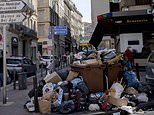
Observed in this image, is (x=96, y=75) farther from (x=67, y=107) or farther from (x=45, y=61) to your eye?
Answer: (x=45, y=61)

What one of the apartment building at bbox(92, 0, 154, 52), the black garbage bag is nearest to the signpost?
the black garbage bag

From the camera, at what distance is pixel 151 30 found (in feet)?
98.5

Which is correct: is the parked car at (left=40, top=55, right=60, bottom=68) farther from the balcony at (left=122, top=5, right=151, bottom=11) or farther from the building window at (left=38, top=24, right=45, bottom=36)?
the building window at (left=38, top=24, right=45, bottom=36)

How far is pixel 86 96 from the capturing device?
1164 cm

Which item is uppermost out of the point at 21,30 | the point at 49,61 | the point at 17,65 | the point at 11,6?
the point at 21,30

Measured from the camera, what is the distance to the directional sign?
13.0 meters

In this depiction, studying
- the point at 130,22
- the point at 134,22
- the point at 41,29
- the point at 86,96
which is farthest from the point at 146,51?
the point at 41,29

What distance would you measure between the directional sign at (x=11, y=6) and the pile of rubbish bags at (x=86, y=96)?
8.59ft

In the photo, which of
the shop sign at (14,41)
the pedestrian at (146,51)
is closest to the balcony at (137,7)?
the pedestrian at (146,51)

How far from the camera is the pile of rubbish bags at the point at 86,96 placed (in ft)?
36.3

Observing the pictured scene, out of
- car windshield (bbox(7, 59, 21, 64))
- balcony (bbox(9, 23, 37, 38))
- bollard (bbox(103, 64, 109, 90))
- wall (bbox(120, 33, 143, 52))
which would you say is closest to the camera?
bollard (bbox(103, 64, 109, 90))

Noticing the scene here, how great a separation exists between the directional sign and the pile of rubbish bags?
262cm

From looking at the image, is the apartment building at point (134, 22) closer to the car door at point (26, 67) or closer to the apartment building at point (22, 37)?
the car door at point (26, 67)

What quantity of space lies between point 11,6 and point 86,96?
4.14 metres
